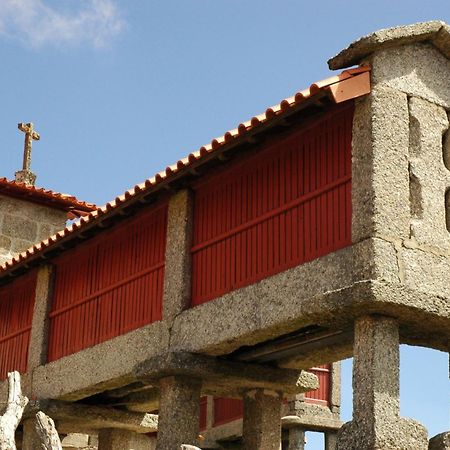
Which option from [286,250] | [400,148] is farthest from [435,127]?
[286,250]

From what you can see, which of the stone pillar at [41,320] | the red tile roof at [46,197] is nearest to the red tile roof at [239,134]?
the stone pillar at [41,320]

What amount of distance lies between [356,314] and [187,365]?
2192 millimetres

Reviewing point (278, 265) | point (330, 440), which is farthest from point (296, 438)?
point (278, 265)

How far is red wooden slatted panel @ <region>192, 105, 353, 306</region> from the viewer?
31.7ft

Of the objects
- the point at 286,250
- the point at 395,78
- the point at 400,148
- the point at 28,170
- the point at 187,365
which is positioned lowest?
the point at 187,365

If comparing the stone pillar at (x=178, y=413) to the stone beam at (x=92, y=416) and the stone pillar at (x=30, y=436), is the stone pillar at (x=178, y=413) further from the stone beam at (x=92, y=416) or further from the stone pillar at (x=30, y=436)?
the stone pillar at (x=30, y=436)

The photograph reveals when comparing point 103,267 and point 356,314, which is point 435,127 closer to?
point 356,314

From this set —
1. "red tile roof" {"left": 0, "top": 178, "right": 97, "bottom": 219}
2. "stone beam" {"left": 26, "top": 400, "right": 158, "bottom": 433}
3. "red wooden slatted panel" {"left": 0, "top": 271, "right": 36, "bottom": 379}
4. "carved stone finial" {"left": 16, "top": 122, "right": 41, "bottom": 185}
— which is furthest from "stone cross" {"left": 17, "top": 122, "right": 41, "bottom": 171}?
"stone beam" {"left": 26, "top": 400, "right": 158, "bottom": 433}

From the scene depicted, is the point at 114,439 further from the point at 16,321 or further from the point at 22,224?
the point at 22,224

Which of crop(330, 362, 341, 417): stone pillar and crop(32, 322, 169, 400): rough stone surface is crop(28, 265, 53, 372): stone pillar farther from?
crop(330, 362, 341, 417): stone pillar

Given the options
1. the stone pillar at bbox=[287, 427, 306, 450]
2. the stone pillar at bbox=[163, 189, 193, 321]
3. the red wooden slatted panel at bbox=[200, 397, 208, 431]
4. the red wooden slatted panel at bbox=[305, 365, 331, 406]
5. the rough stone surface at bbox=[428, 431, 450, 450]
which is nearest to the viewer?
the rough stone surface at bbox=[428, 431, 450, 450]

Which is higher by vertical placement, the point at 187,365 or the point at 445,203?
the point at 445,203

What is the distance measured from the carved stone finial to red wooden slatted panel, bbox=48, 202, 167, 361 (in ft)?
19.5

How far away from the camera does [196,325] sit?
35.3 ft
